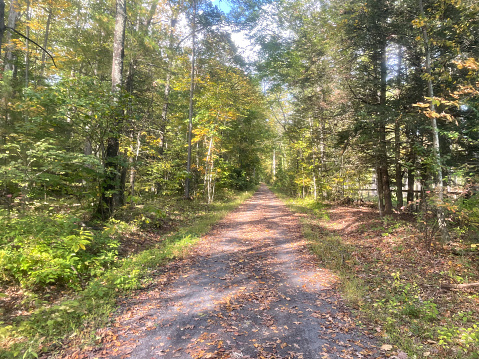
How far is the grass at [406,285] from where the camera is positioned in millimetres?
3340

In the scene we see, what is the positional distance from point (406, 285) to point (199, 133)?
1316 cm

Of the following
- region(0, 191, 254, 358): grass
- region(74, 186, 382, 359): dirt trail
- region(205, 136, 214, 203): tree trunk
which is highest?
region(205, 136, 214, 203): tree trunk

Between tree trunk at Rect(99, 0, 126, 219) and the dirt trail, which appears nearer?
the dirt trail

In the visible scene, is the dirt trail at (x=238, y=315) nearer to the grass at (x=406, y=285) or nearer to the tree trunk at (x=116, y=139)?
the grass at (x=406, y=285)

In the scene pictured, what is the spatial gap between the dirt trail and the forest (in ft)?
1.77

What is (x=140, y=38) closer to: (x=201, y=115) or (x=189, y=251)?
(x=201, y=115)

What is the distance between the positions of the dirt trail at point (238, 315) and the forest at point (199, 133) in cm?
54

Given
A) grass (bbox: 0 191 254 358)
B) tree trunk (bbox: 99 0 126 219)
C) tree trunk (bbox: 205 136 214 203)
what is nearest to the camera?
grass (bbox: 0 191 254 358)

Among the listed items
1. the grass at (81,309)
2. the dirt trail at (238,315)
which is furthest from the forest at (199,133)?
the dirt trail at (238,315)

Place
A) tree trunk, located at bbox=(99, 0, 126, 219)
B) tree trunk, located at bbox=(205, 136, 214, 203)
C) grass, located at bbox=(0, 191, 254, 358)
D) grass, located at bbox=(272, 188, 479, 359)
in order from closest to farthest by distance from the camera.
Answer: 1. grass, located at bbox=(0, 191, 254, 358)
2. grass, located at bbox=(272, 188, 479, 359)
3. tree trunk, located at bbox=(99, 0, 126, 219)
4. tree trunk, located at bbox=(205, 136, 214, 203)

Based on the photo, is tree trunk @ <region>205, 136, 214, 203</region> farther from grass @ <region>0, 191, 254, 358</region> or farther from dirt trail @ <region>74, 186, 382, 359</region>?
dirt trail @ <region>74, 186, 382, 359</region>

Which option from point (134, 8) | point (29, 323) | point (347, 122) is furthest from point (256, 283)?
point (134, 8)

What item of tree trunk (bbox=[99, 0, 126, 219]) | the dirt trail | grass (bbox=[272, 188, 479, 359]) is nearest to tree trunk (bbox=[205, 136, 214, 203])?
tree trunk (bbox=[99, 0, 126, 219])

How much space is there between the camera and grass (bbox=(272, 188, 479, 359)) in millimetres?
3340
